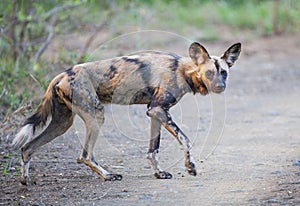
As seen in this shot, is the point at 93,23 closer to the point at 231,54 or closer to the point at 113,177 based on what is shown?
the point at 231,54

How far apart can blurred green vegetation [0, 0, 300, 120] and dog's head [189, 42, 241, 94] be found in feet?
5.65

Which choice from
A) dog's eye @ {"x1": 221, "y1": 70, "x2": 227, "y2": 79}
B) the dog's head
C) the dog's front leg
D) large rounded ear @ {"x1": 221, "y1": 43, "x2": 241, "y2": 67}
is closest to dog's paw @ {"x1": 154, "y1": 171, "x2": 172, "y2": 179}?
the dog's front leg

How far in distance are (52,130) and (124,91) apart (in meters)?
0.60

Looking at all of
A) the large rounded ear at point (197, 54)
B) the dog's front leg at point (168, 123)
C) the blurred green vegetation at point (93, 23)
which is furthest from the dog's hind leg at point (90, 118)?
the blurred green vegetation at point (93, 23)

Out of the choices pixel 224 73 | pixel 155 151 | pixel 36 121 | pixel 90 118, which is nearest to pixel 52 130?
pixel 36 121

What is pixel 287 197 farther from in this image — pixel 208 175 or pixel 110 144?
pixel 110 144

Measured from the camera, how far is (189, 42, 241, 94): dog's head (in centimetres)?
493

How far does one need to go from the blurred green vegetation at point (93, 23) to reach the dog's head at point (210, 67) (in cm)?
172

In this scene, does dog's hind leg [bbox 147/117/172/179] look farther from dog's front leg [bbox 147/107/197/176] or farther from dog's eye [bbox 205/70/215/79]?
dog's eye [bbox 205/70/215/79]

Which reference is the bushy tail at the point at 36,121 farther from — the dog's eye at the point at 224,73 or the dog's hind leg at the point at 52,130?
the dog's eye at the point at 224,73

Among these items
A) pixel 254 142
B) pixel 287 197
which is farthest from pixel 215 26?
pixel 287 197

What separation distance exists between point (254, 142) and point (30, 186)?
2310 millimetres

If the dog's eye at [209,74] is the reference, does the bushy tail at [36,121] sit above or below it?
below

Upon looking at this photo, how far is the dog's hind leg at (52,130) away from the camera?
4.80 meters
